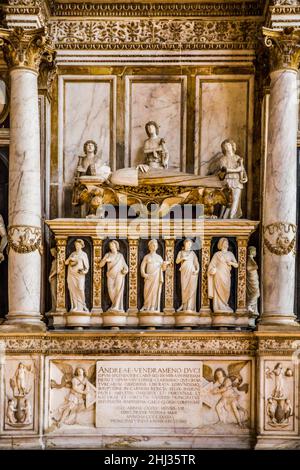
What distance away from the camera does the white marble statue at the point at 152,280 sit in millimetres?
17703

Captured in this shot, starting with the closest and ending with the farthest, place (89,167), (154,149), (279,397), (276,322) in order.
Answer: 1. (279,397)
2. (276,322)
3. (89,167)
4. (154,149)

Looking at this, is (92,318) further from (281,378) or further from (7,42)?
(7,42)

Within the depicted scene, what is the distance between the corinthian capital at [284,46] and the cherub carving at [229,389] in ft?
14.1

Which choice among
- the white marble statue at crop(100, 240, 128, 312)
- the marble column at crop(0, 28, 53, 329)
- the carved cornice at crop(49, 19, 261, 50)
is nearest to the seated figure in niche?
the marble column at crop(0, 28, 53, 329)

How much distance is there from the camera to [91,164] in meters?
18.2

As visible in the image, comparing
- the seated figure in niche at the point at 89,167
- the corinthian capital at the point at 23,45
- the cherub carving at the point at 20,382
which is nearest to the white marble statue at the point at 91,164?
the seated figure in niche at the point at 89,167

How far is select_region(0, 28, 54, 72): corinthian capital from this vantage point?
58.0ft

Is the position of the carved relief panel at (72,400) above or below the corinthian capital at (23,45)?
below

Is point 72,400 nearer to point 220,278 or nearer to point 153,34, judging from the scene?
point 220,278

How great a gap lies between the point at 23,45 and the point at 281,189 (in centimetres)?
421

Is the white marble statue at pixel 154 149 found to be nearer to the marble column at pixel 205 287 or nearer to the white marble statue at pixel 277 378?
the marble column at pixel 205 287

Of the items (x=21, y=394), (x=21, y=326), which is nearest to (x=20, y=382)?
(x=21, y=394)

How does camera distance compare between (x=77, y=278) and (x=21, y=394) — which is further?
(x=77, y=278)

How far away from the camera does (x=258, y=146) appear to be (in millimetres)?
18531
